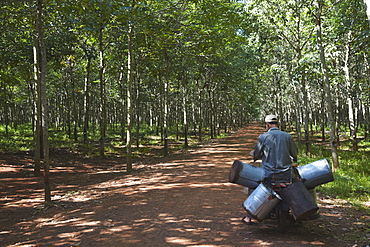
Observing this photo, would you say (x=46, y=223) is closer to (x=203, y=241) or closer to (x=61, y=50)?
(x=203, y=241)

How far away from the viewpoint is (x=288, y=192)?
14.2ft

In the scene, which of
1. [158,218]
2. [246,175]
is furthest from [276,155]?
[158,218]

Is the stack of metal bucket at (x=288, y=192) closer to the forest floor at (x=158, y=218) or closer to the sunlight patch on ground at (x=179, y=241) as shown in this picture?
the forest floor at (x=158, y=218)

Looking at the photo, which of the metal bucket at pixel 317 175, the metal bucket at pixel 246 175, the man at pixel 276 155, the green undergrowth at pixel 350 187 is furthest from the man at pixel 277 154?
the green undergrowth at pixel 350 187

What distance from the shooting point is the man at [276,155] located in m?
4.64

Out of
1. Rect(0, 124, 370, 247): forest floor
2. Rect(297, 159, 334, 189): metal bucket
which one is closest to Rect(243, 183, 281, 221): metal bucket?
Rect(0, 124, 370, 247): forest floor

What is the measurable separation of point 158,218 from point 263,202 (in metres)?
2.53

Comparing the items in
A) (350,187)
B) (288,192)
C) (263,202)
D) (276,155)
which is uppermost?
(276,155)

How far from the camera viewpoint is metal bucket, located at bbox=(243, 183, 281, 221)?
4297 mm

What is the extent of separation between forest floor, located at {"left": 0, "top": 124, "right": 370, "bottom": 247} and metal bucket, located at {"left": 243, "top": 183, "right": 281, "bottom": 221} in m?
0.49

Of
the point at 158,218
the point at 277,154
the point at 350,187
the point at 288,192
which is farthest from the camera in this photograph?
the point at 350,187

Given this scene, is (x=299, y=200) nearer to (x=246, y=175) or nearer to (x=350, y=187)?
(x=246, y=175)

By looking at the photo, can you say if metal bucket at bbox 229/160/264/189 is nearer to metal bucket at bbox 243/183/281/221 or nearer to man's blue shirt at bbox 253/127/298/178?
man's blue shirt at bbox 253/127/298/178

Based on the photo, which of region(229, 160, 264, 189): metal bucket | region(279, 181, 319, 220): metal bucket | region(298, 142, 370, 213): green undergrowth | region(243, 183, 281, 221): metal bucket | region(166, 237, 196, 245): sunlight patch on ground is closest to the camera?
region(279, 181, 319, 220): metal bucket
